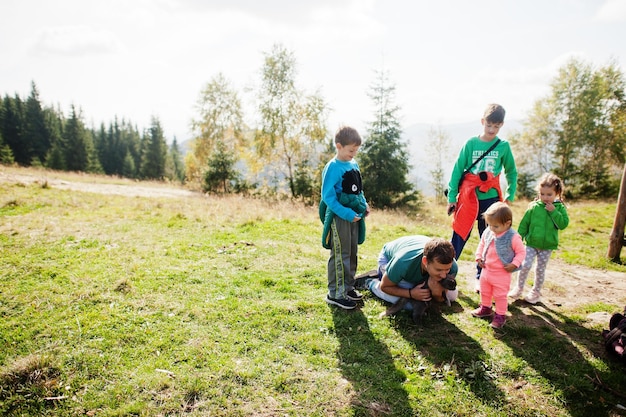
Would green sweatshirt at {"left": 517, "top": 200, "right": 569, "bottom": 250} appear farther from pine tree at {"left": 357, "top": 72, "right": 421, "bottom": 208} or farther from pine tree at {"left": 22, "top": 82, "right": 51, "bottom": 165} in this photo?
pine tree at {"left": 22, "top": 82, "right": 51, "bottom": 165}

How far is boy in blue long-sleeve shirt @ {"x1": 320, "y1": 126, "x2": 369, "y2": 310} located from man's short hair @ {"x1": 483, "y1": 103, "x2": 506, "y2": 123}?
1943 millimetres

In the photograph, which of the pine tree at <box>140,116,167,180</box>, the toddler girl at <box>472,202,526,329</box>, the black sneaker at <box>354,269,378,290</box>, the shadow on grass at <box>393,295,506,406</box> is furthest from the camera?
the pine tree at <box>140,116,167,180</box>

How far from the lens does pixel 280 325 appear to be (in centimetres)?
414

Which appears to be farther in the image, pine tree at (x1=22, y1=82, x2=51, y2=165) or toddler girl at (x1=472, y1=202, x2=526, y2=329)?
pine tree at (x1=22, y1=82, x2=51, y2=165)

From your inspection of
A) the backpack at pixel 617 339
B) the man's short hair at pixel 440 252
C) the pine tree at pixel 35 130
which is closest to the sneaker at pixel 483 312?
the backpack at pixel 617 339

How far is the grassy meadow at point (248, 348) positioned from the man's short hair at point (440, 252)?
103cm

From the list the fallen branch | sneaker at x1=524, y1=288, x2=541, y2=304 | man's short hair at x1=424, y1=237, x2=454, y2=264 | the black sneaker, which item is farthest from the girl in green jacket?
the black sneaker

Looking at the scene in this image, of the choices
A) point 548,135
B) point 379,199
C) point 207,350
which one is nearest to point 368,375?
point 207,350

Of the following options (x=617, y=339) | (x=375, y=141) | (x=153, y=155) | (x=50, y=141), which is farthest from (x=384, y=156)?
(x=50, y=141)

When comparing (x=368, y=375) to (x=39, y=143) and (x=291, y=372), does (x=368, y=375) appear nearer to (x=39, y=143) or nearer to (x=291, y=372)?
(x=291, y=372)

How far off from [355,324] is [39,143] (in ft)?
199

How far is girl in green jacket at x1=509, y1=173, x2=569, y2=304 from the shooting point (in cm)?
455

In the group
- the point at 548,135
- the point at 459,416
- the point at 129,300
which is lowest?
the point at 459,416

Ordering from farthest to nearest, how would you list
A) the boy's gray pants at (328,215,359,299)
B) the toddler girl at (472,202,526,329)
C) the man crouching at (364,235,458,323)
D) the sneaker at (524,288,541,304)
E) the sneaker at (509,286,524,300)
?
the sneaker at (509,286,524,300)
the sneaker at (524,288,541,304)
the boy's gray pants at (328,215,359,299)
the toddler girl at (472,202,526,329)
the man crouching at (364,235,458,323)
